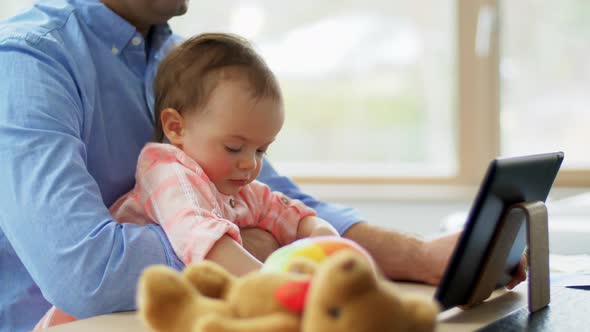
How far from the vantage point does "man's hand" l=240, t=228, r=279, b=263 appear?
1.22 meters

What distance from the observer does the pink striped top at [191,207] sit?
3.45 feet

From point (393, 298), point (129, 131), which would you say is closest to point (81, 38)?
point (129, 131)

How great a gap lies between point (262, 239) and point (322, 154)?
6.57ft

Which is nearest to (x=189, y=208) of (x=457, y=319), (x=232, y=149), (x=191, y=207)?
(x=191, y=207)

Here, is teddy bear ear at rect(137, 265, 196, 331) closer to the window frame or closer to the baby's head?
the baby's head

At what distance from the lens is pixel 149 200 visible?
3.82ft

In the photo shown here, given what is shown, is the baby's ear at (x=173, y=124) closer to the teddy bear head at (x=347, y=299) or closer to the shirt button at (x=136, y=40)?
the shirt button at (x=136, y=40)

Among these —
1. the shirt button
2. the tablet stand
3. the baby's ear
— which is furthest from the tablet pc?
the shirt button

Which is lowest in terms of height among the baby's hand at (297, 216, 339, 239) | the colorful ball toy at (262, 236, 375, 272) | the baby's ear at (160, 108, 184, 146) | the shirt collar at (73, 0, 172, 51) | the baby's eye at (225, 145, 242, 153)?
the baby's hand at (297, 216, 339, 239)

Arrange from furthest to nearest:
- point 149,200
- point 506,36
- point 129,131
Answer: point 506,36 → point 129,131 → point 149,200

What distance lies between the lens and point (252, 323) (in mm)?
595

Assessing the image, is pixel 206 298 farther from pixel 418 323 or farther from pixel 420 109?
pixel 420 109

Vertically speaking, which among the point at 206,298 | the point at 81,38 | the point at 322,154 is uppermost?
the point at 81,38

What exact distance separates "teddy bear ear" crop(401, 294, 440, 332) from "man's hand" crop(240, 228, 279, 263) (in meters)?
0.59
